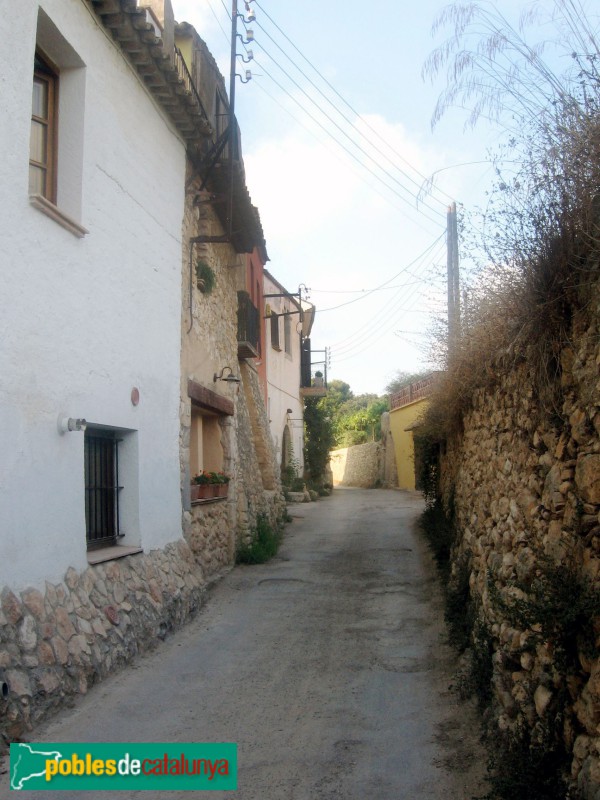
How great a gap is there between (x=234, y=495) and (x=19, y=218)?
7.00 meters

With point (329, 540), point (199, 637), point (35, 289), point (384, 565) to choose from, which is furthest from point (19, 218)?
point (329, 540)

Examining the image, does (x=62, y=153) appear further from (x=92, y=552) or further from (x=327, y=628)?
(x=327, y=628)

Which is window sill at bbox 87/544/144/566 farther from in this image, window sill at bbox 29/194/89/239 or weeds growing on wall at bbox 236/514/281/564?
weeds growing on wall at bbox 236/514/281/564

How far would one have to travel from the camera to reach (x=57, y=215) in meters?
5.67

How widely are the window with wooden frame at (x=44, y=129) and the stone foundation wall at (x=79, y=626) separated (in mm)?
3210

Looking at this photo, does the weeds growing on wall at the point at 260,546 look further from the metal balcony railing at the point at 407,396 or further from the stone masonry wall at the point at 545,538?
the metal balcony railing at the point at 407,396

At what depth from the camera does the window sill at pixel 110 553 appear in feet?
21.0

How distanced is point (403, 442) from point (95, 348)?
22.1 m

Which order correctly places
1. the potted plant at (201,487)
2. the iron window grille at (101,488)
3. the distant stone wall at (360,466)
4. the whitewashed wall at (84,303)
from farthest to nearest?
the distant stone wall at (360,466)
the potted plant at (201,487)
the iron window grille at (101,488)
the whitewashed wall at (84,303)

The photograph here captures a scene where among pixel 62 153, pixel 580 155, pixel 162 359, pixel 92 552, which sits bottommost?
pixel 92 552

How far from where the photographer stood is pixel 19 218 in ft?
17.1

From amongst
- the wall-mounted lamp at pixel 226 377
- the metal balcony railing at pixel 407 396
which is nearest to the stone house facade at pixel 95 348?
the wall-mounted lamp at pixel 226 377

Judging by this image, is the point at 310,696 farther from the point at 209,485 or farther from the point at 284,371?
the point at 284,371

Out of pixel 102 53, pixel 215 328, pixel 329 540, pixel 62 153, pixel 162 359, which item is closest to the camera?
pixel 62 153
